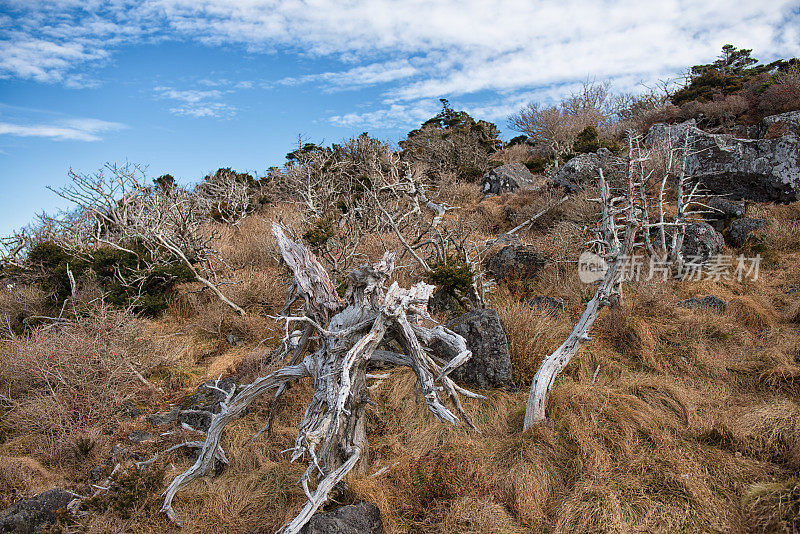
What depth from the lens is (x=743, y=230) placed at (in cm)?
955

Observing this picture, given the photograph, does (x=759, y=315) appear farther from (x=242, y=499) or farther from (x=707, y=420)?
(x=242, y=499)

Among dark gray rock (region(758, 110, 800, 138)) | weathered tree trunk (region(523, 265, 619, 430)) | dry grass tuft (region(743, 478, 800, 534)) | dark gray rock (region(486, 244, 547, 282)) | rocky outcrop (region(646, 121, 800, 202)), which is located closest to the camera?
dry grass tuft (region(743, 478, 800, 534))

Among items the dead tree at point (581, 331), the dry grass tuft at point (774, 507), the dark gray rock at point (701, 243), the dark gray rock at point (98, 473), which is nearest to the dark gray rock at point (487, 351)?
the dead tree at point (581, 331)

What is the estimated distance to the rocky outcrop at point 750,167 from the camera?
10609 millimetres

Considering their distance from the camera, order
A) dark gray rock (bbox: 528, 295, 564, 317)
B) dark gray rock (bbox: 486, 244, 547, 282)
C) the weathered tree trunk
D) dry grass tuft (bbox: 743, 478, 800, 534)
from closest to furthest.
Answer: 1. dry grass tuft (bbox: 743, 478, 800, 534)
2. the weathered tree trunk
3. dark gray rock (bbox: 528, 295, 564, 317)
4. dark gray rock (bbox: 486, 244, 547, 282)

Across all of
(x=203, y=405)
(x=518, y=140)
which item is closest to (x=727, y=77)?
(x=518, y=140)

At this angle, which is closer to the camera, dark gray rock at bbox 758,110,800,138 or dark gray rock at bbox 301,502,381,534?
dark gray rock at bbox 301,502,381,534

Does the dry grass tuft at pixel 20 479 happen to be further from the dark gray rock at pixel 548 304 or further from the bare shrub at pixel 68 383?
the dark gray rock at pixel 548 304

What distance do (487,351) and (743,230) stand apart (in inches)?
312

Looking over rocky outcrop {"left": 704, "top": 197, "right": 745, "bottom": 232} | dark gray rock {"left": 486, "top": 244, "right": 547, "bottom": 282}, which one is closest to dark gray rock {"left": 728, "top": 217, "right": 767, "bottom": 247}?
rocky outcrop {"left": 704, "top": 197, "right": 745, "bottom": 232}

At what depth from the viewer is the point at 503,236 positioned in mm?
10508

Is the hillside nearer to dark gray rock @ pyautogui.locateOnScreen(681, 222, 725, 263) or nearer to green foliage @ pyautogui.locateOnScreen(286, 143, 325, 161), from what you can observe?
dark gray rock @ pyautogui.locateOnScreen(681, 222, 725, 263)

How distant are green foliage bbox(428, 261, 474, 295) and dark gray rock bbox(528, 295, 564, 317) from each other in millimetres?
1222

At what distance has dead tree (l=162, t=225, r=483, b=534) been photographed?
3.28 metres
